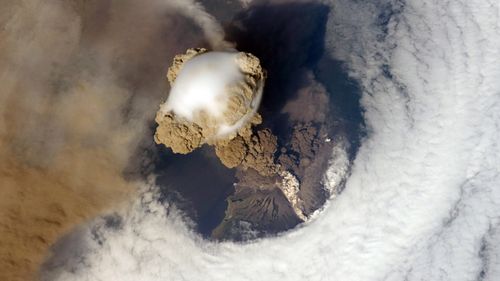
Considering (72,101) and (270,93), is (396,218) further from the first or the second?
(72,101)

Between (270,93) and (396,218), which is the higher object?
(270,93)

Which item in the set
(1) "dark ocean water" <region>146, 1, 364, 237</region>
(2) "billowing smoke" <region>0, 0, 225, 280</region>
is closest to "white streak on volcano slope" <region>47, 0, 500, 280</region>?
(1) "dark ocean water" <region>146, 1, 364, 237</region>

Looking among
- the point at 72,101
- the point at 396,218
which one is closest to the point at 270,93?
the point at 396,218

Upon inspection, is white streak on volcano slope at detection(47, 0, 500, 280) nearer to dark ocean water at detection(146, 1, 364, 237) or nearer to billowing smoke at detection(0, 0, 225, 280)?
dark ocean water at detection(146, 1, 364, 237)

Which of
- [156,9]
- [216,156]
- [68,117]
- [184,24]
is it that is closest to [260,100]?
[216,156]
